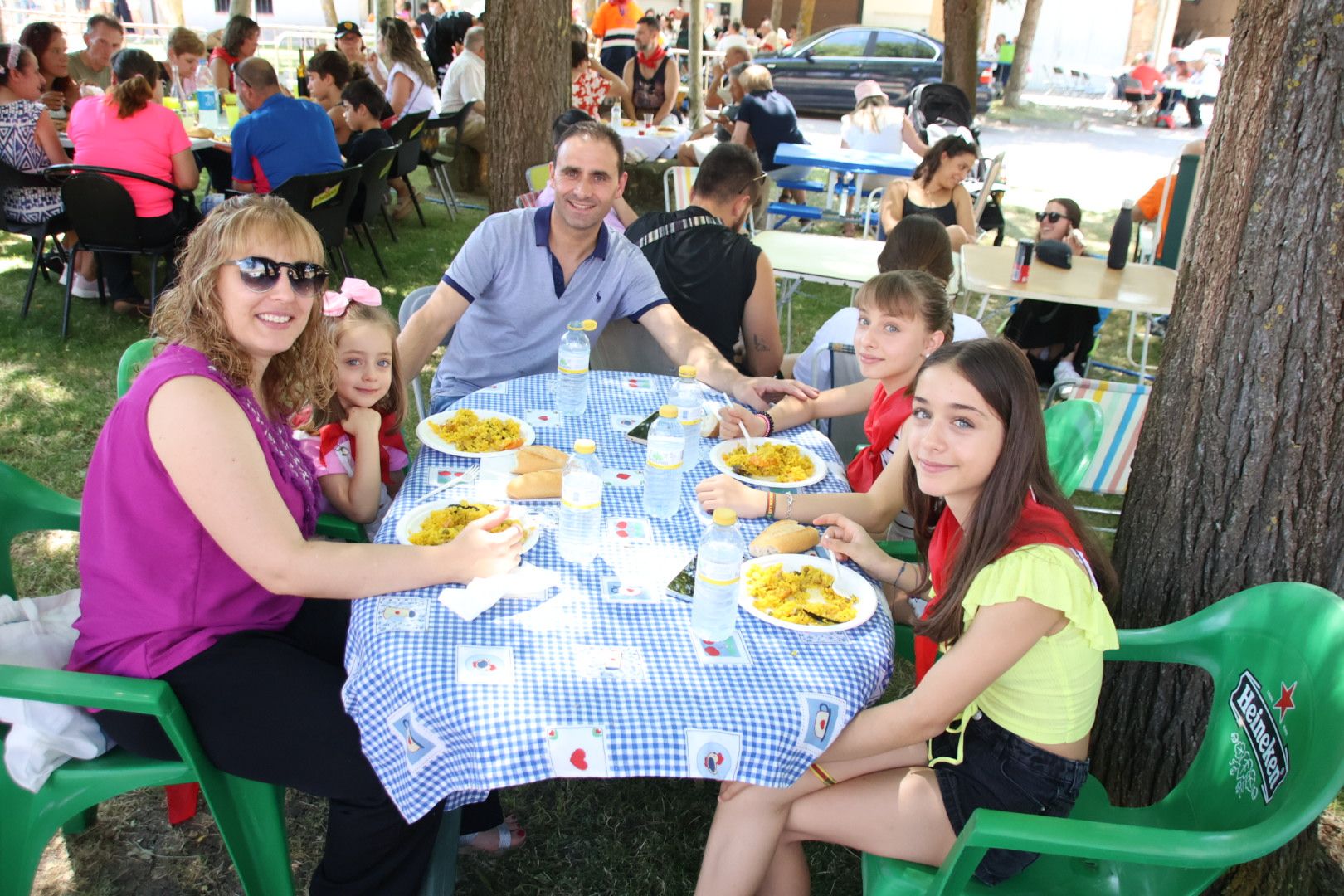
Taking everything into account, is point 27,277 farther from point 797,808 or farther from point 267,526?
point 797,808

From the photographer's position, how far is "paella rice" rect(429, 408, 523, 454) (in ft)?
8.84

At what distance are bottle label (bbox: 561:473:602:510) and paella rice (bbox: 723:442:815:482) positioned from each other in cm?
64

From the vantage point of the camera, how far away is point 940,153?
6.99 metres

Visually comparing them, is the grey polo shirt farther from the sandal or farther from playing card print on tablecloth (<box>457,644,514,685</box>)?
playing card print on tablecloth (<box>457,644,514,685</box>)

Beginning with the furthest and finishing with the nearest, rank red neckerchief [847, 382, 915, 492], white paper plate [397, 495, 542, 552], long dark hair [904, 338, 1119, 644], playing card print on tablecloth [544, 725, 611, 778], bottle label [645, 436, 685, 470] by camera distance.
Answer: red neckerchief [847, 382, 915, 492] < bottle label [645, 436, 685, 470] < white paper plate [397, 495, 542, 552] < long dark hair [904, 338, 1119, 644] < playing card print on tablecloth [544, 725, 611, 778]

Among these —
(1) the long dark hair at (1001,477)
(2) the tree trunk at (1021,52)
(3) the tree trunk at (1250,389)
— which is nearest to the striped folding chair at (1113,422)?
(3) the tree trunk at (1250,389)

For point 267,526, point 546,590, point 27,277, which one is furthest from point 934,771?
point 27,277

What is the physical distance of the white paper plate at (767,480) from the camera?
2621mm

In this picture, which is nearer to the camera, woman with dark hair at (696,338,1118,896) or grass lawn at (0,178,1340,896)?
woman with dark hair at (696,338,1118,896)

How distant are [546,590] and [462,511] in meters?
0.35

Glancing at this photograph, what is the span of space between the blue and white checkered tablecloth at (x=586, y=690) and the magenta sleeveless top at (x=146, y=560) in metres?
0.35

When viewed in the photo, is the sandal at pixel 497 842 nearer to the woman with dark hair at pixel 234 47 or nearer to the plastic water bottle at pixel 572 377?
the plastic water bottle at pixel 572 377

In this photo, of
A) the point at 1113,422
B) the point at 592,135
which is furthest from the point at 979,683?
the point at 592,135

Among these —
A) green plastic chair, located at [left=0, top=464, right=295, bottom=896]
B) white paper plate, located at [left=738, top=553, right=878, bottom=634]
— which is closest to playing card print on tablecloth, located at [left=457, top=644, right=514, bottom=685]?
white paper plate, located at [left=738, top=553, right=878, bottom=634]
